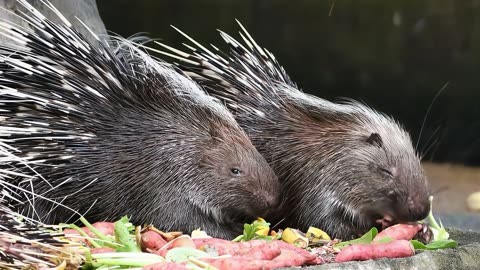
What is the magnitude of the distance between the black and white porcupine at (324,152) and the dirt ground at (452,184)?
407 cm

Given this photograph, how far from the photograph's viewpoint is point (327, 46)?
9125 millimetres

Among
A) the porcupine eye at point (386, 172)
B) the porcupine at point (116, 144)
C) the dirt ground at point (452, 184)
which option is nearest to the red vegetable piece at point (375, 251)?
the porcupine at point (116, 144)

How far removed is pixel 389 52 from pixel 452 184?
1.39 meters

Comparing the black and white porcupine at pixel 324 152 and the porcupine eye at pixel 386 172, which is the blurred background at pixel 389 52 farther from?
the porcupine eye at pixel 386 172

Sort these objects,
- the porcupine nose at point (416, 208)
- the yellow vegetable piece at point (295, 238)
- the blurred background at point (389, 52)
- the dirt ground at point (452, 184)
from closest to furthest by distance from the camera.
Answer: the yellow vegetable piece at point (295, 238)
the porcupine nose at point (416, 208)
the dirt ground at point (452, 184)
the blurred background at point (389, 52)

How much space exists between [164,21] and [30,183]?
5.29 m

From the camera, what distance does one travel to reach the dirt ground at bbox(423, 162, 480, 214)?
834 cm

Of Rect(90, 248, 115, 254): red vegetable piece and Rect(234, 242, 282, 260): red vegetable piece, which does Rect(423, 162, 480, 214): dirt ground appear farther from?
Rect(90, 248, 115, 254): red vegetable piece

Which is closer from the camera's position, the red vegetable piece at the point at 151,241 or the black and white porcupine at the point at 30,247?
the black and white porcupine at the point at 30,247

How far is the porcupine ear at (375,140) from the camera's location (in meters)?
4.11

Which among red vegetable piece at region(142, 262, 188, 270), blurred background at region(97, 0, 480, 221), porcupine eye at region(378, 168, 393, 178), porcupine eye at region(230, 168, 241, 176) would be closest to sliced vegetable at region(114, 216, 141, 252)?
red vegetable piece at region(142, 262, 188, 270)

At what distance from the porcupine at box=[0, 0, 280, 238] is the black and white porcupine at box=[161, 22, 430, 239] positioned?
0.96 ft

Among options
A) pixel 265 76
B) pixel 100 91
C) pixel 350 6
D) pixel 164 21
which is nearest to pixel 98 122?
pixel 100 91

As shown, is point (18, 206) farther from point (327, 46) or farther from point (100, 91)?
point (327, 46)
